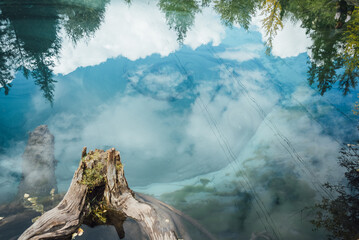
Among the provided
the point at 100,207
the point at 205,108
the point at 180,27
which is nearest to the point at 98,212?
the point at 100,207

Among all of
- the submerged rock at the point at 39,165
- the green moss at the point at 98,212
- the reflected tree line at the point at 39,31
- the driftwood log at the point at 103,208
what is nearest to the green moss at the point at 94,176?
the driftwood log at the point at 103,208

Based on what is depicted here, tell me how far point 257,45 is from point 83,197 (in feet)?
31.4

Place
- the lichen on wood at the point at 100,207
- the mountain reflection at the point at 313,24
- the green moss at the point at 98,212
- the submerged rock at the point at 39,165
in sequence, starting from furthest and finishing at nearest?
the mountain reflection at the point at 313,24 → the submerged rock at the point at 39,165 → the green moss at the point at 98,212 → the lichen on wood at the point at 100,207

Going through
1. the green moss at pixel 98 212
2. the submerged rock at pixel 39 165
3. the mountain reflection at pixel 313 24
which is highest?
the mountain reflection at pixel 313 24

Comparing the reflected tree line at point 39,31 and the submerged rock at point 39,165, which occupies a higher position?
the reflected tree line at point 39,31

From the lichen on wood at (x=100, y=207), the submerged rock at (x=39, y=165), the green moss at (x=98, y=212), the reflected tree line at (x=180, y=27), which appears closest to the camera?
the lichen on wood at (x=100, y=207)

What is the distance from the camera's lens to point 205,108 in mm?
6648

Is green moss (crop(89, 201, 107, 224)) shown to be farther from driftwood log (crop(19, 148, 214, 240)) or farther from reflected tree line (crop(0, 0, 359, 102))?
reflected tree line (crop(0, 0, 359, 102))

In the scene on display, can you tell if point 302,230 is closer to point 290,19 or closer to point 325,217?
point 325,217

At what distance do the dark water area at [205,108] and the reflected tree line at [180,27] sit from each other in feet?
0.21

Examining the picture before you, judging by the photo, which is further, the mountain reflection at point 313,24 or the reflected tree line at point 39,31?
the mountain reflection at point 313,24

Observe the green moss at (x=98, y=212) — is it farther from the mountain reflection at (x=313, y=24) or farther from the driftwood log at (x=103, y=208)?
the mountain reflection at (x=313, y=24)

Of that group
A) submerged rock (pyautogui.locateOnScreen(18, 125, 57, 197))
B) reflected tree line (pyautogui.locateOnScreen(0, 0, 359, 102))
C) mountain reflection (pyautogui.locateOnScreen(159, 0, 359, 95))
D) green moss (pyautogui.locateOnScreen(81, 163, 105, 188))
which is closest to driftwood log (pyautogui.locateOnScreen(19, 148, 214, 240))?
green moss (pyautogui.locateOnScreen(81, 163, 105, 188))

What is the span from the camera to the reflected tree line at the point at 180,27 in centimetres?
638
